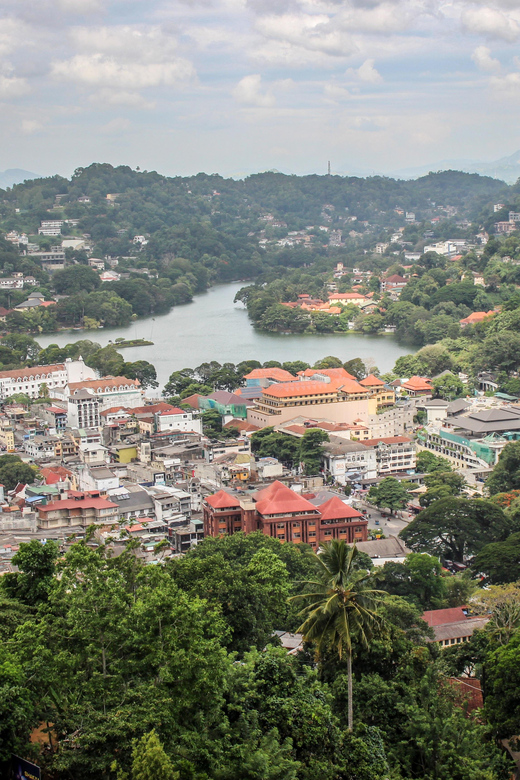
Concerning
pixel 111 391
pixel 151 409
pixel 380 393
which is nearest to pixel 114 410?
pixel 151 409

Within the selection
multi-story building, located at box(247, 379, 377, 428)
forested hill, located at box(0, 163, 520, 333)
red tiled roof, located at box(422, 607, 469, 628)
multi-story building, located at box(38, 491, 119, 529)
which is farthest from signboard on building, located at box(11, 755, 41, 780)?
forested hill, located at box(0, 163, 520, 333)

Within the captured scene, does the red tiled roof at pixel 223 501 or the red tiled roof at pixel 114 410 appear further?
the red tiled roof at pixel 114 410

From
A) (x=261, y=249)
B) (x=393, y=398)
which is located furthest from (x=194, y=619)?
(x=261, y=249)

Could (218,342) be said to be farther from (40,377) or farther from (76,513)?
(76,513)

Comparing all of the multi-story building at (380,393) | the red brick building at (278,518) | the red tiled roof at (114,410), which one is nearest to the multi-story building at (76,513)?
the red brick building at (278,518)

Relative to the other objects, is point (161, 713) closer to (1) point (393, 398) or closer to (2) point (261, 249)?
(1) point (393, 398)

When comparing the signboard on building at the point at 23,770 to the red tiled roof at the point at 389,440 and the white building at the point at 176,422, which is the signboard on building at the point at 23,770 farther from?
the white building at the point at 176,422

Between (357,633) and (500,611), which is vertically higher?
(357,633)
